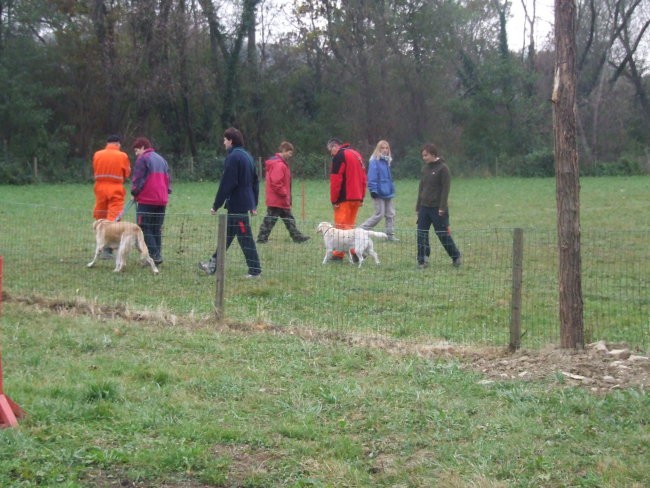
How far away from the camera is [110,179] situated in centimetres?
1301

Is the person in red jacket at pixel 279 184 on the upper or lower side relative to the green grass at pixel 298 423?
upper

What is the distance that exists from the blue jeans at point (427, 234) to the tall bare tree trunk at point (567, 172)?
11.5 ft

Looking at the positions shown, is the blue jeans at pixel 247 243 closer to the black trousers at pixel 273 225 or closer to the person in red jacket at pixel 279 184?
the black trousers at pixel 273 225

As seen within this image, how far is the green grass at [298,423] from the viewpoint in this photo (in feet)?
15.1

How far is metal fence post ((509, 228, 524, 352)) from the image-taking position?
7438mm

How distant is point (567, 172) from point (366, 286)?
12.6ft

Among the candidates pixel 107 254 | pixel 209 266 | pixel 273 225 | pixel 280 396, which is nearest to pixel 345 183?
pixel 273 225

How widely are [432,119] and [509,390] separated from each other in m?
38.8

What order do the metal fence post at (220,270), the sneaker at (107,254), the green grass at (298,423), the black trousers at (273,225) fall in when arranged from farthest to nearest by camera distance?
the black trousers at (273,225) → the sneaker at (107,254) → the metal fence post at (220,270) → the green grass at (298,423)

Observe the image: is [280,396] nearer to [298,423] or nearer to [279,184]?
[298,423]

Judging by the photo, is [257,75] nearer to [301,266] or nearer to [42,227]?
[42,227]

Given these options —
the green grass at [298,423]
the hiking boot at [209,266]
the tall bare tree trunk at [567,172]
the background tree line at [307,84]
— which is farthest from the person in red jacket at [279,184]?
the background tree line at [307,84]

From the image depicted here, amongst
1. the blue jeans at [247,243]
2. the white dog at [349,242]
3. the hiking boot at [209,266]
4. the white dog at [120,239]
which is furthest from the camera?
the white dog at [349,242]

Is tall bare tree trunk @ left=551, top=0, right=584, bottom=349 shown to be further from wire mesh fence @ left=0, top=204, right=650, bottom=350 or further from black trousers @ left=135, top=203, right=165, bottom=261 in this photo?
black trousers @ left=135, top=203, right=165, bottom=261
